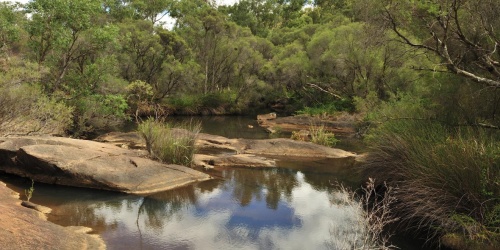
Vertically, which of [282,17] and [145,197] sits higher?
[282,17]

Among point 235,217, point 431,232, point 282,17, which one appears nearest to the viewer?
point 431,232

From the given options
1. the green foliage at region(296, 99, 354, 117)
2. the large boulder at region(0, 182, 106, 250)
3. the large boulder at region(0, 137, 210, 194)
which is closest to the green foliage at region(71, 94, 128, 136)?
the large boulder at region(0, 137, 210, 194)

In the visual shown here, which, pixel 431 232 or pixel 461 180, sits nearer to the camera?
pixel 461 180

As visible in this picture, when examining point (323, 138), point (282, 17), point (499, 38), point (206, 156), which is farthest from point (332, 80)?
point (282, 17)

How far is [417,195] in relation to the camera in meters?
7.56

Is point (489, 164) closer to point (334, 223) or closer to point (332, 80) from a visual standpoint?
point (334, 223)

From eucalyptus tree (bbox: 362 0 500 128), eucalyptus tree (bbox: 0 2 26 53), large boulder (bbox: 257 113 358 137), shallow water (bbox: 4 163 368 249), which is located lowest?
shallow water (bbox: 4 163 368 249)

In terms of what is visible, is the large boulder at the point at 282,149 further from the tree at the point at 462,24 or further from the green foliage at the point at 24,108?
the tree at the point at 462,24

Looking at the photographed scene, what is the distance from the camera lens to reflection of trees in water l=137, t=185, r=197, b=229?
837 cm

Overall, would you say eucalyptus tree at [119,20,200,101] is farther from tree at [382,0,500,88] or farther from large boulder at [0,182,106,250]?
tree at [382,0,500,88]

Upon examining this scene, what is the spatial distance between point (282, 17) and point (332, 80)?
42.5 metres

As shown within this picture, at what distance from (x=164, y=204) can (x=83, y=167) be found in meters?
2.71

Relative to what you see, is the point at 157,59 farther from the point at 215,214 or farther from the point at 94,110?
the point at 215,214

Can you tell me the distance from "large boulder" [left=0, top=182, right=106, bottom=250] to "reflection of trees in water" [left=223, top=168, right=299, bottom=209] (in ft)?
13.8
